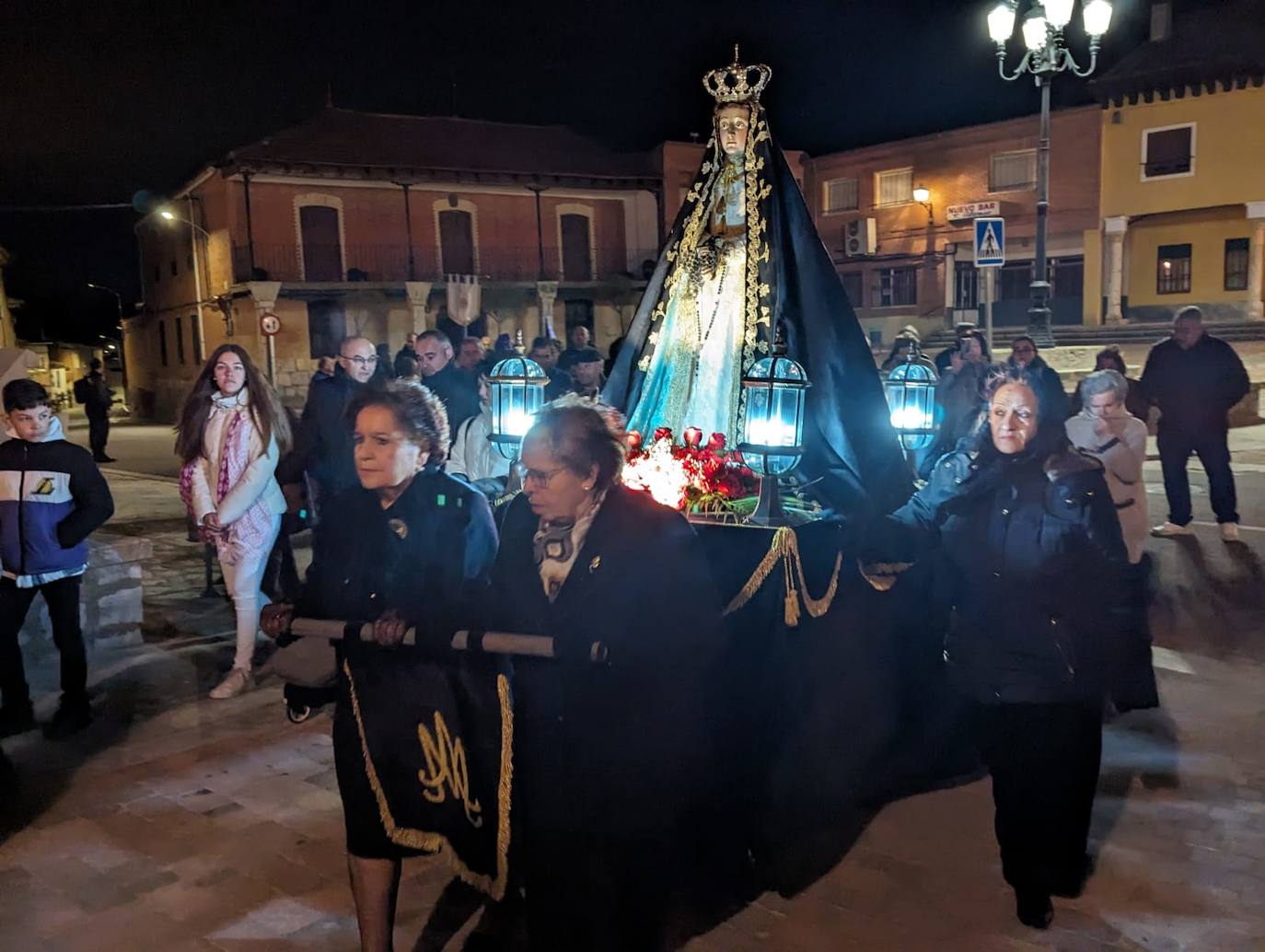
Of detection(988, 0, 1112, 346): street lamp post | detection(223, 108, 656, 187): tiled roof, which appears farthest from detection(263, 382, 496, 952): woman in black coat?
detection(223, 108, 656, 187): tiled roof

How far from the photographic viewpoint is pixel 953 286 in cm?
3384

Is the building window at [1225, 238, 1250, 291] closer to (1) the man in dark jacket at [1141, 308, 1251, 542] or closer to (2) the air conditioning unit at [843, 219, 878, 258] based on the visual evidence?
(2) the air conditioning unit at [843, 219, 878, 258]

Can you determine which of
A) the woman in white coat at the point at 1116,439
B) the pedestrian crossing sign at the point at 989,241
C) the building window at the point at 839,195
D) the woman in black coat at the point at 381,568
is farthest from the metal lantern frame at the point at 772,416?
the building window at the point at 839,195

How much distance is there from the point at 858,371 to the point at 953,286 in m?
31.5

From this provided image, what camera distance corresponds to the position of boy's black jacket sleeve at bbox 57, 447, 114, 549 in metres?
5.18

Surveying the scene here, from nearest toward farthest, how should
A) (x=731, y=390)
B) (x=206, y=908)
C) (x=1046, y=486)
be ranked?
(x=1046, y=486), (x=206, y=908), (x=731, y=390)

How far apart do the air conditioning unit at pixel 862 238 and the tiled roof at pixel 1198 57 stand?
8.03 metres

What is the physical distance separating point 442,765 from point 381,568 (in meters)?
0.58

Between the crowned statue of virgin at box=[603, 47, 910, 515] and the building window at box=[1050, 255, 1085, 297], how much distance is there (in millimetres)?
30356

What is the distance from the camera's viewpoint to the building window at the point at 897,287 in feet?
114

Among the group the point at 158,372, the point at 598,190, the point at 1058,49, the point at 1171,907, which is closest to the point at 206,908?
the point at 1171,907

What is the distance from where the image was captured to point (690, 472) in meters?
4.25

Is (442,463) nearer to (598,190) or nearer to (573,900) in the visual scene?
(573,900)

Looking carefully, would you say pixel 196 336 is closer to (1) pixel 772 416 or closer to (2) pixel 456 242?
(2) pixel 456 242
